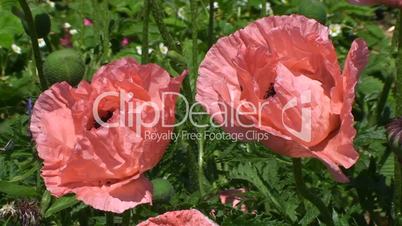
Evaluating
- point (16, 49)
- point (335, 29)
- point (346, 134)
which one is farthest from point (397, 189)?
point (16, 49)

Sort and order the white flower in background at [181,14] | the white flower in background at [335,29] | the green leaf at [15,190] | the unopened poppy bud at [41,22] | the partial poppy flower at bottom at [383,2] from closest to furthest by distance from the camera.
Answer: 1. the partial poppy flower at bottom at [383,2]
2. the green leaf at [15,190]
3. the unopened poppy bud at [41,22]
4. the white flower in background at [335,29]
5. the white flower in background at [181,14]

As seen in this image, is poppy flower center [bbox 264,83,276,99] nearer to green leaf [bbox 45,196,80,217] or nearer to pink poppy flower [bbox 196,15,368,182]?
pink poppy flower [bbox 196,15,368,182]

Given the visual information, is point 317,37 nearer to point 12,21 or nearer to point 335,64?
point 335,64

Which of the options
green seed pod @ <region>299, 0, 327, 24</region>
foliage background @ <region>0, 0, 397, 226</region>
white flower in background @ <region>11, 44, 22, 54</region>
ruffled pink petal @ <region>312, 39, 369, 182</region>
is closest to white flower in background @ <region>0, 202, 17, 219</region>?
foliage background @ <region>0, 0, 397, 226</region>

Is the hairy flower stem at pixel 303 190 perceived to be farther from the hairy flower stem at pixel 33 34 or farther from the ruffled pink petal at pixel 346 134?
the hairy flower stem at pixel 33 34

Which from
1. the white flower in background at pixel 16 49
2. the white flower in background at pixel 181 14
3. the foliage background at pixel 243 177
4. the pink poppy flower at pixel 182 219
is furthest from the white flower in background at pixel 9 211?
the white flower in background at pixel 181 14

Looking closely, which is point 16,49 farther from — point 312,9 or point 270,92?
point 270,92
